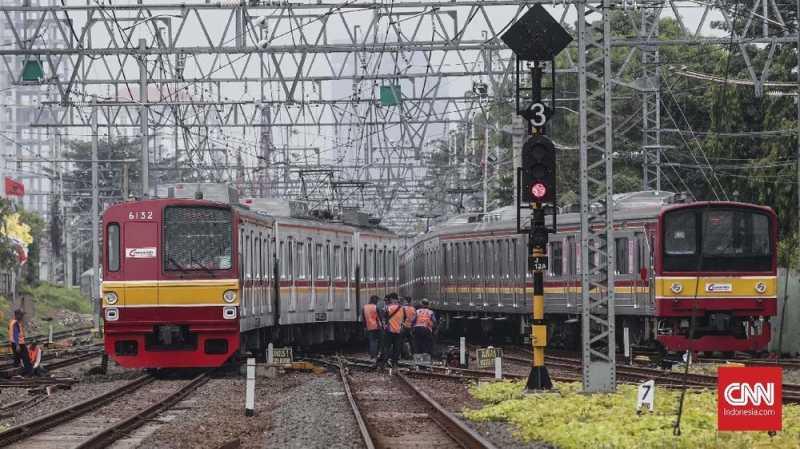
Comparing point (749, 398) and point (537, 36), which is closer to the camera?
point (749, 398)

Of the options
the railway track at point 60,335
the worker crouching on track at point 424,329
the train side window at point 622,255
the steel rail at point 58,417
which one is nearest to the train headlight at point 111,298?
the steel rail at point 58,417

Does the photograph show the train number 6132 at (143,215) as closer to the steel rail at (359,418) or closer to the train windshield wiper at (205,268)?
the train windshield wiper at (205,268)

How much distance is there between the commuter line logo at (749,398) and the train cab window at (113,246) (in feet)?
43.5

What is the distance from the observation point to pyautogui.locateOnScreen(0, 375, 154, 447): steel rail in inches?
597

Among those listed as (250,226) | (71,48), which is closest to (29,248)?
(71,48)

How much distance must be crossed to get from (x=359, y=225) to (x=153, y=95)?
156m

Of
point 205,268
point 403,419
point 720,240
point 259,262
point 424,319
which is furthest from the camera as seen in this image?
point 424,319

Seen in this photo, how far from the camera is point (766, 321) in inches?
1057

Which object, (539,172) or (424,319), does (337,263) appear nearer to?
(424,319)

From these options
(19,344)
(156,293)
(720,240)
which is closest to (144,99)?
(19,344)

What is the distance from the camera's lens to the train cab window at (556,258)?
32.2 meters

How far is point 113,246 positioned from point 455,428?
9.31 m

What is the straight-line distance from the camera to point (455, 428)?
617 inches

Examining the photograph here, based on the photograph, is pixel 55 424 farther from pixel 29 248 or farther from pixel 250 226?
pixel 29 248
